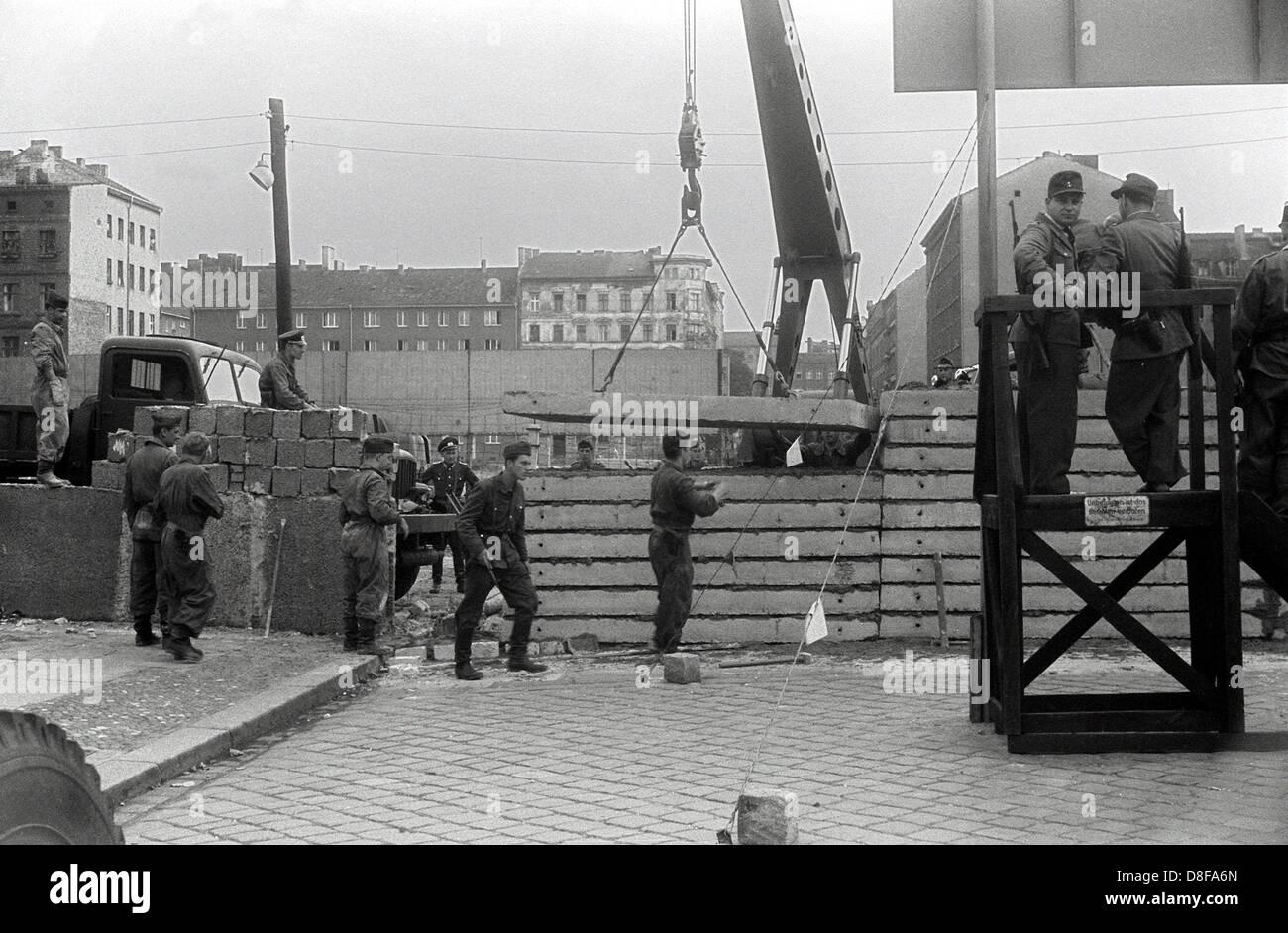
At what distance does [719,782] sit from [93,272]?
3912 centimetres

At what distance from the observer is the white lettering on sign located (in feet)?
23.3

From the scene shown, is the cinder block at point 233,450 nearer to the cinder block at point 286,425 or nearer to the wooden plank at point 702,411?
the cinder block at point 286,425

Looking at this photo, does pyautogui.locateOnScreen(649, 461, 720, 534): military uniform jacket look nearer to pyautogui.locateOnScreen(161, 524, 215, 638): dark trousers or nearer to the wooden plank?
the wooden plank

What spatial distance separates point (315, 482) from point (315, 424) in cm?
59

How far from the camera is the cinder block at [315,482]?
13094 mm

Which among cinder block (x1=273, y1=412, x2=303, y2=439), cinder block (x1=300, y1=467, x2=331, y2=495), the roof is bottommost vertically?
cinder block (x1=300, y1=467, x2=331, y2=495)

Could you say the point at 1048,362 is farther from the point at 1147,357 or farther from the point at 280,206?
the point at 280,206

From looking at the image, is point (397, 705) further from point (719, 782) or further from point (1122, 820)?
point (1122, 820)

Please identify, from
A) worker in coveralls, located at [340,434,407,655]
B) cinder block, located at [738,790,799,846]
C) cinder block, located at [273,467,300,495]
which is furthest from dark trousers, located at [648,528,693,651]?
cinder block, located at [738,790,799,846]

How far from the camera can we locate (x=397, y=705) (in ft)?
31.3

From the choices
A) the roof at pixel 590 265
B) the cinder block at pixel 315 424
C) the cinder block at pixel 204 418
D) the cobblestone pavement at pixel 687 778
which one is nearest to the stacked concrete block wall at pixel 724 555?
the cobblestone pavement at pixel 687 778

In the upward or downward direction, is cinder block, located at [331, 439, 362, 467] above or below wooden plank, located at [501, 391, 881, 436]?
below

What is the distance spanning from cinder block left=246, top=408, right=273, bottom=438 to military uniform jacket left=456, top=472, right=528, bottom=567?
3.41 m
